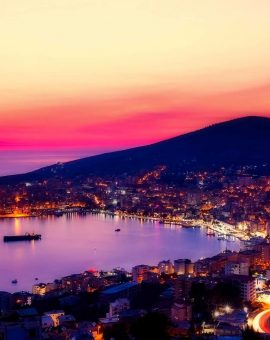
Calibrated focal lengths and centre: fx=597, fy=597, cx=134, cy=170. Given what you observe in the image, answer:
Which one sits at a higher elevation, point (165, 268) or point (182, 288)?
point (182, 288)

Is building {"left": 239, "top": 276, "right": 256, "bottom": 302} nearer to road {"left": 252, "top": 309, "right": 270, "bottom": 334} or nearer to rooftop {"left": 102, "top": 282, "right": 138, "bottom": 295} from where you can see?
road {"left": 252, "top": 309, "right": 270, "bottom": 334}

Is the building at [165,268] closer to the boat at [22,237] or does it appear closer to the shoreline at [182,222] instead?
the shoreline at [182,222]

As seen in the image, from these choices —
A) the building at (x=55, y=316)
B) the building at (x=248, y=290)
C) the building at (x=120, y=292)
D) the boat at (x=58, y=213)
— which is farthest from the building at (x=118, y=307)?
the boat at (x=58, y=213)

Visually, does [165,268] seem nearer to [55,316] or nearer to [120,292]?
[120,292]

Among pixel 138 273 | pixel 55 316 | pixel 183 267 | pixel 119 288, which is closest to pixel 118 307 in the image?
pixel 55 316

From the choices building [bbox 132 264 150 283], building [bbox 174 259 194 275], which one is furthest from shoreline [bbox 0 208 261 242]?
building [bbox 132 264 150 283]

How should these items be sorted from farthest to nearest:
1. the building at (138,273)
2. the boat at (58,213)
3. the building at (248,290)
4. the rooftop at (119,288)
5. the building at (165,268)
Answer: the boat at (58,213) → the building at (165,268) → the building at (138,273) → the rooftop at (119,288) → the building at (248,290)
